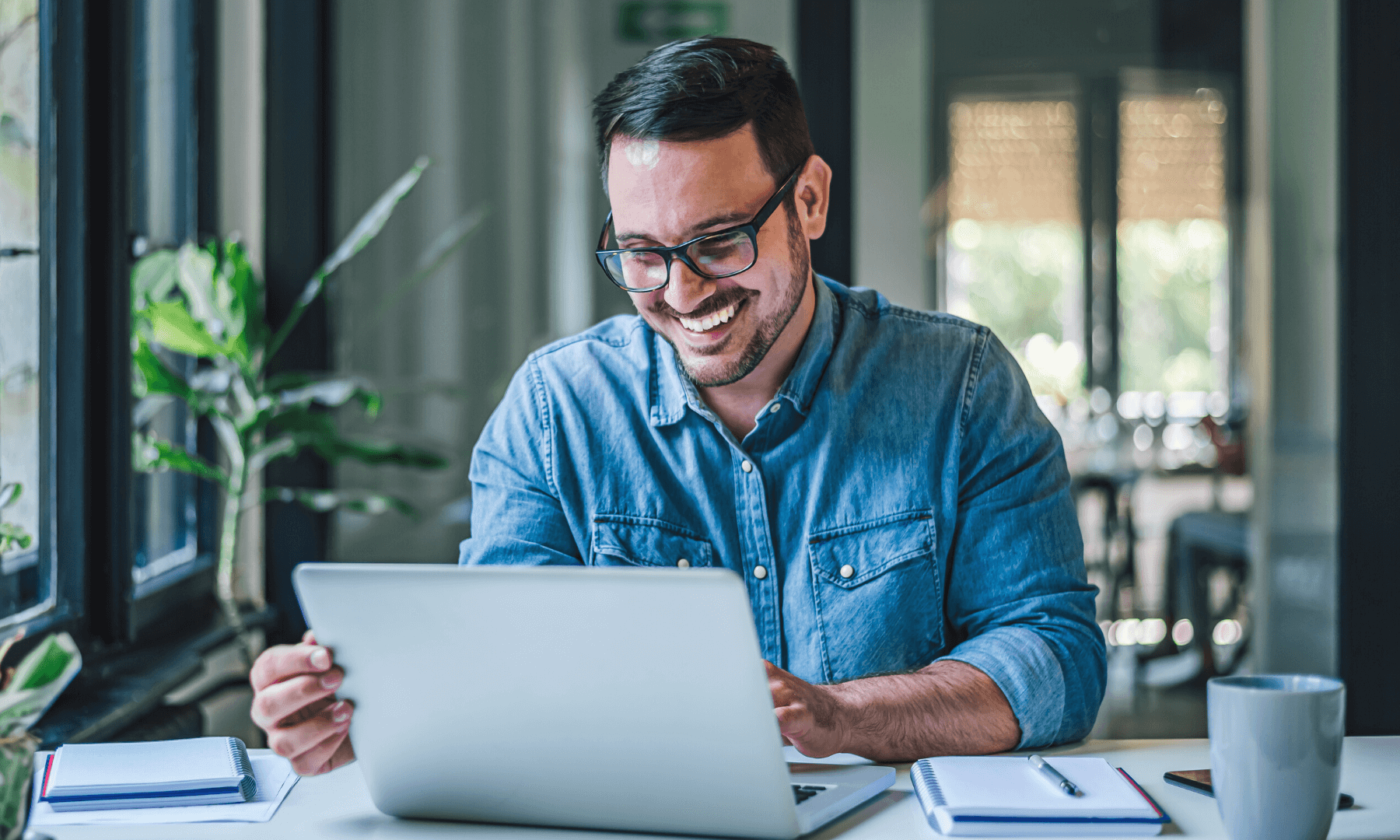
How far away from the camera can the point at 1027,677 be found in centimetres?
112

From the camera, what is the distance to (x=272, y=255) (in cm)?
269

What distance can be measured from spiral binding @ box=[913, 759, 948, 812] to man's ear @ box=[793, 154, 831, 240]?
0.65 meters

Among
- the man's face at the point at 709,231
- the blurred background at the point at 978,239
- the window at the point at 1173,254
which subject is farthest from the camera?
the window at the point at 1173,254

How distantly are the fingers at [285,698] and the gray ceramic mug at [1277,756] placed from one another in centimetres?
62

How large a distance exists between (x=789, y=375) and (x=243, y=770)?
0.73 m

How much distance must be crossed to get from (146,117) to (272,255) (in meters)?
0.48

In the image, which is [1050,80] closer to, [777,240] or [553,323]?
[553,323]

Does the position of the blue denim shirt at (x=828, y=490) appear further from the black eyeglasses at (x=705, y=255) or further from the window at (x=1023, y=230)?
the window at (x=1023, y=230)

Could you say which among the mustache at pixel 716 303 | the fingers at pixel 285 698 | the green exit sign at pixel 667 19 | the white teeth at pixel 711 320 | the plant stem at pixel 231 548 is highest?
the green exit sign at pixel 667 19

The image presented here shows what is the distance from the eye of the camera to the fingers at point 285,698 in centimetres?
87

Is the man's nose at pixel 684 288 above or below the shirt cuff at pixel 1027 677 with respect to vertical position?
above

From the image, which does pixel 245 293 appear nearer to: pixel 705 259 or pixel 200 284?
pixel 200 284

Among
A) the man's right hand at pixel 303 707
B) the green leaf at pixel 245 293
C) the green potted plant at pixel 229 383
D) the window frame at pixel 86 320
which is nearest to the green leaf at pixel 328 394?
the green potted plant at pixel 229 383

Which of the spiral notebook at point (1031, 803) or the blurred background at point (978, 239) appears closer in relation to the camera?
→ the spiral notebook at point (1031, 803)
